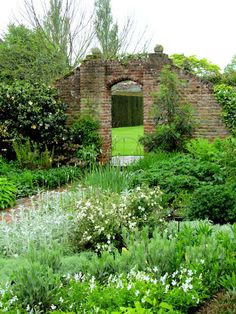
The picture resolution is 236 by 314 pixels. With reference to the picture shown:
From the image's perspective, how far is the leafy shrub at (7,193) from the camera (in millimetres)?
8250

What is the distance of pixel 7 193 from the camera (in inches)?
335

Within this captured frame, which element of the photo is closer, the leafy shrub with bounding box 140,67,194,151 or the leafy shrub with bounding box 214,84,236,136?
the leafy shrub with bounding box 140,67,194,151

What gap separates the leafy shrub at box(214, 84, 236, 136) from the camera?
1192 cm

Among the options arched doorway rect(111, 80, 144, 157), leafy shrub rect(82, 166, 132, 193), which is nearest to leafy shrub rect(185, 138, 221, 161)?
leafy shrub rect(82, 166, 132, 193)

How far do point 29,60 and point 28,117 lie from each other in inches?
269

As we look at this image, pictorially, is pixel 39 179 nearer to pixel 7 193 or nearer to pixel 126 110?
pixel 7 193

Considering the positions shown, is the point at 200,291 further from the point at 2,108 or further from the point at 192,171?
the point at 2,108

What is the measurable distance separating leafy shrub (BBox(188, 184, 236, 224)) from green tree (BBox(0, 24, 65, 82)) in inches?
480

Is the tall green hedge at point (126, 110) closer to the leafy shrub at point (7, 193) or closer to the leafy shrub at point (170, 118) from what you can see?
the leafy shrub at point (170, 118)

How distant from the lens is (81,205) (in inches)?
223

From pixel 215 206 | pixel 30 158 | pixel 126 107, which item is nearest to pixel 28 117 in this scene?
pixel 30 158

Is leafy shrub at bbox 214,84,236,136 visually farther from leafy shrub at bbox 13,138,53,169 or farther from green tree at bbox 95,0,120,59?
green tree at bbox 95,0,120,59

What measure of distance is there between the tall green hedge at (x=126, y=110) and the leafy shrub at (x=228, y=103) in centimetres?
1333

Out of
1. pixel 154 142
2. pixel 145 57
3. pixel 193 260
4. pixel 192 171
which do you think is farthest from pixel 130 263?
pixel 145 57
